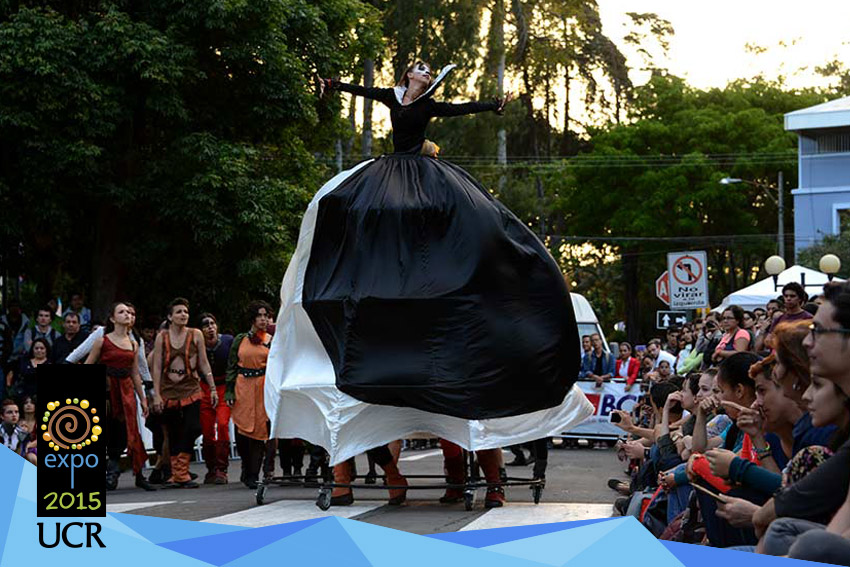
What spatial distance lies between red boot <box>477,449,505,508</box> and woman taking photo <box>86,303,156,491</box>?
3889 millimetres

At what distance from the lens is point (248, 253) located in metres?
25.7

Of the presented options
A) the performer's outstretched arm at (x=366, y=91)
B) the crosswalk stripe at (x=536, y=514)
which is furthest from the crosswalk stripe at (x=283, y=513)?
the performer's outstretched arm at (x=366, y=91)

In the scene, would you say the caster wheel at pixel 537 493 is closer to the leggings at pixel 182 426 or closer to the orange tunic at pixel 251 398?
the orange tunic at pixel 251 398

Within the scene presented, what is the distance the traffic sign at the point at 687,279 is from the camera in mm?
27484

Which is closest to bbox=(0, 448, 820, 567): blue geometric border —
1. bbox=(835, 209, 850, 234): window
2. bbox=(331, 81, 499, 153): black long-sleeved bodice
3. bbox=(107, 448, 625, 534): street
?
bbox=(107, 448, 625, 534): street

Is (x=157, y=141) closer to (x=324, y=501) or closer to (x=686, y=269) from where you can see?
(x=686, y=269)

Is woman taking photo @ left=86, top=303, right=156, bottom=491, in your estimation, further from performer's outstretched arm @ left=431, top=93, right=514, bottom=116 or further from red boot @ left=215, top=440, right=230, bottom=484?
performer's outstretched arm @ left=431, top=93, right=514, bottom=116

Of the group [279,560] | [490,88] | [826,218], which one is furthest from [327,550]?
[826,218]

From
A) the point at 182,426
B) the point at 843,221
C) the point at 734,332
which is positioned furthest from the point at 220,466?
the point at 843,221

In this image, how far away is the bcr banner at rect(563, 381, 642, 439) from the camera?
75.2 feet

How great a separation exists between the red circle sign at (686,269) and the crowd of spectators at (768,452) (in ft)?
58.5

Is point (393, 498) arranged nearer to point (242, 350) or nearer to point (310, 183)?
point (242, 350)

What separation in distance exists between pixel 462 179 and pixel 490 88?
115ft

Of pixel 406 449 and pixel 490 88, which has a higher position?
pixel 490 88
